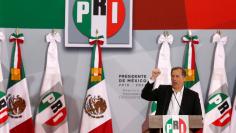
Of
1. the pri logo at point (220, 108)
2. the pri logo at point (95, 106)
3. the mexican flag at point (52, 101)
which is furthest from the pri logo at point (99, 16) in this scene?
the pri logo at point (220, 108)

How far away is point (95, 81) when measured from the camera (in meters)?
6.24

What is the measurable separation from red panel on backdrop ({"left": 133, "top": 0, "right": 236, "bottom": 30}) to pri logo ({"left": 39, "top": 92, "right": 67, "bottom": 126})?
1.60m

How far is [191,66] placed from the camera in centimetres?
627

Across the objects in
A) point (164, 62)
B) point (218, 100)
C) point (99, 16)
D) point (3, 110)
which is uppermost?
point (99, 16)

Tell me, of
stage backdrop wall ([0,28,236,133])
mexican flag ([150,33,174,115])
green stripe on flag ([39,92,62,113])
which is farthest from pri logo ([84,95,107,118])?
mexican flag ([150,33,174,115])

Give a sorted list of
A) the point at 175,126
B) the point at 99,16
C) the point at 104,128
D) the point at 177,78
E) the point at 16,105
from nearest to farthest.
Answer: the point at 175,126 < the point at 177,78 < the point at 16,105 < the point at 104,128 < the point at 99,16

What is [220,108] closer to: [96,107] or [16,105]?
[96,107]

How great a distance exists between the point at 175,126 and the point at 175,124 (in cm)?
2

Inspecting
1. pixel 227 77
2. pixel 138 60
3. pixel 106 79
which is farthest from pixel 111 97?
pixel 227 77

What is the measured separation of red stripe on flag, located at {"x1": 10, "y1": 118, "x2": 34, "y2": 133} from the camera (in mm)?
6184

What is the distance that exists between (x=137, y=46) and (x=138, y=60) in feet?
0.71

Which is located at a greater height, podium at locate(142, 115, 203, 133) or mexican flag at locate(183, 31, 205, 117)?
mexican flag at locate(183, 31, 205, 117)

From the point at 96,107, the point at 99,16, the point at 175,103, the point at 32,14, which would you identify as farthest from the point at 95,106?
the point at 175,103

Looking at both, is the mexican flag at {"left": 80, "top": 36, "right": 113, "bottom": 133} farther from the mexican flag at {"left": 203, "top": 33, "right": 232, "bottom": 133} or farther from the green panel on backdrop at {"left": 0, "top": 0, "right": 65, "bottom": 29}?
the mexican flag at {"left": 203, "top": 33, "right": 232, "bottom": 133}
